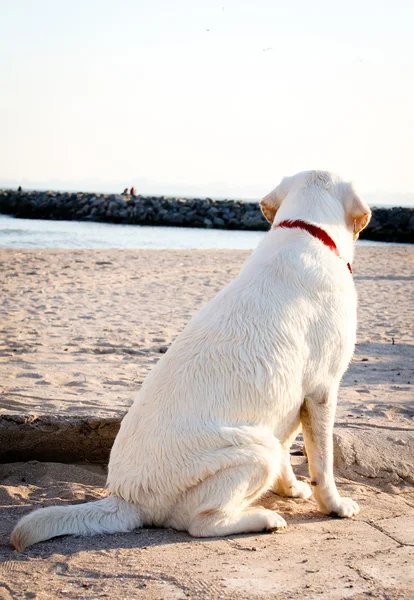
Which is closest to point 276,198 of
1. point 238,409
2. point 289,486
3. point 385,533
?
point 238,409

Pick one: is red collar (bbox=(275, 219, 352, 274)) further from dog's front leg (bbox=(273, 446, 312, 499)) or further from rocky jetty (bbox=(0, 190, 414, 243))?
rocky jetty (bbox=(0, 190, 414, 243))

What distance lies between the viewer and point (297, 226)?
408 cm

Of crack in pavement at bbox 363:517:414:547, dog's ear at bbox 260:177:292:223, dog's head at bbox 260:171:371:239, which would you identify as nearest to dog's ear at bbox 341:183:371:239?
dog's head at bbox 260:171:371:239

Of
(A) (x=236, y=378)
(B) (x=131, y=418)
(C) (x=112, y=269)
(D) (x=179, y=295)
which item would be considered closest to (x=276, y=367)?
(A) (x=236, y=378)

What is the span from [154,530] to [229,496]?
46 centimetres

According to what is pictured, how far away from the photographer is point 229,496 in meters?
3.47

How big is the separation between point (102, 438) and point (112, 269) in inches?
483

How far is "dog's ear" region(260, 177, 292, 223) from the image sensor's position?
440 cm

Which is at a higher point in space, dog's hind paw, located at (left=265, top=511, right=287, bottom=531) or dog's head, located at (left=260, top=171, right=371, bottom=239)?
dog's head, located at (left=260, top=171, right=371, bottom=239)

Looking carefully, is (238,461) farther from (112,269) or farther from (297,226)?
(112,269)

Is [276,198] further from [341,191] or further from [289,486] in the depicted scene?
[289,486]

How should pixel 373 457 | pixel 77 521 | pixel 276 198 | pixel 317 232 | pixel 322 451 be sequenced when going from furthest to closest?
pixel 373 457, pixel 276 198, pixel 317 232, pixel 322 451, pixel 77 521

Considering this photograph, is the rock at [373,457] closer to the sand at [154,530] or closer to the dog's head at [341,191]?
the sand at [154,530]

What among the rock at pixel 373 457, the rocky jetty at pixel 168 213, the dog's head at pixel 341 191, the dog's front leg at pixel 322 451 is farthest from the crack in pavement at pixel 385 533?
the rocky jetty at pixel 168 213
